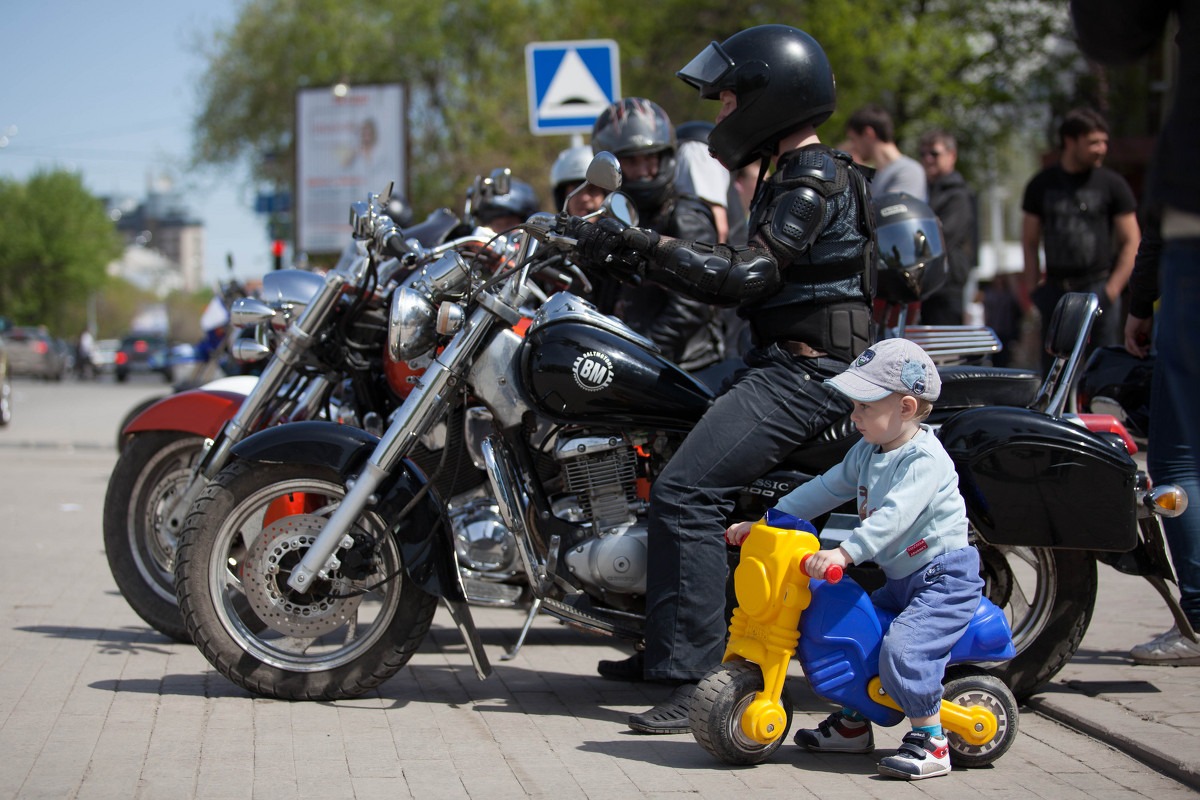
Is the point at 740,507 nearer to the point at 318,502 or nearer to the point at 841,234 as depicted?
the point at 841,234

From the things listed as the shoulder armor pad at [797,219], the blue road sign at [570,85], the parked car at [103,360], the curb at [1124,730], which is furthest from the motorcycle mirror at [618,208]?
the parked car at [103,360]

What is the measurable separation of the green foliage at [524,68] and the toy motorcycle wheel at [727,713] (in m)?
23.1

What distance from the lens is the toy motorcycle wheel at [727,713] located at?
149 inches

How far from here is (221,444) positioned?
517cm

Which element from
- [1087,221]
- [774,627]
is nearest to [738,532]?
[774,627]

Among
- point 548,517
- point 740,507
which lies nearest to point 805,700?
point 740,507

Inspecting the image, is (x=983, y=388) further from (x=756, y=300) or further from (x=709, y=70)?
(x=709, y=70)

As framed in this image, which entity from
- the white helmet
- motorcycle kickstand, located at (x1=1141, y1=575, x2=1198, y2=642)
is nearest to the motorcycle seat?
motorcycle kickstand, located at (x1=1141, y1=575, x2=1198, y2=642)

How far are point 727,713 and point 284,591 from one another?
1.57 metres

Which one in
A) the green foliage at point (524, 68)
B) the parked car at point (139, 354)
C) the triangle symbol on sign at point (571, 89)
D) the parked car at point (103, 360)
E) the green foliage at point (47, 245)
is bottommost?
the parked car at point (103, 360)

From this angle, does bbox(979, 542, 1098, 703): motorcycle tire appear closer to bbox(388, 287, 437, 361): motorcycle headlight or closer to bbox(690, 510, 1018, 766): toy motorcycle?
bbox(690, 510, 1018, 766): toy motorcycle

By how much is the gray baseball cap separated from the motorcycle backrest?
1005mm

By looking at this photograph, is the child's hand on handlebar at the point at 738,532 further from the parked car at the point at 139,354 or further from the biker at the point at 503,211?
the parked car at the point at 139,354

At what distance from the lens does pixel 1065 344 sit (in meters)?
4.71
